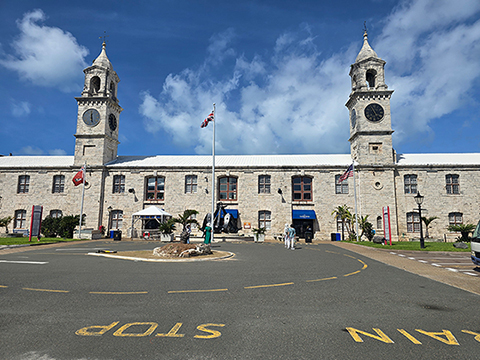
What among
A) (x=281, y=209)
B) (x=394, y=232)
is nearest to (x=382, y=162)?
(x=394, y=232)

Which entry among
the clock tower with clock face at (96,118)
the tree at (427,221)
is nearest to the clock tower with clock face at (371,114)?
the tree at (427,221)

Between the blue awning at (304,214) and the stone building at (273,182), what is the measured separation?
0.11 meters

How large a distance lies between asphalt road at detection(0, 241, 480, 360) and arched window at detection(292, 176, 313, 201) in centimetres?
2286

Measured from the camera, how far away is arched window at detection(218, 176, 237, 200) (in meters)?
32.6

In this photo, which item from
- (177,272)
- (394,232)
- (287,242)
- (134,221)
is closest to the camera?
(177,272)

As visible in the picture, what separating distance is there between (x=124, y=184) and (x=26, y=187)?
11.8 m

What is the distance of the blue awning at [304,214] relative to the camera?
100 feet

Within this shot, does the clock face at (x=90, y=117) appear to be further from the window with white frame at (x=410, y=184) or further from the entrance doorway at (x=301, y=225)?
the window with white frame at (x=410, y=184)

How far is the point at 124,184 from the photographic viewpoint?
33.0 m

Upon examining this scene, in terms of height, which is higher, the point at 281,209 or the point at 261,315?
the point at 281,209

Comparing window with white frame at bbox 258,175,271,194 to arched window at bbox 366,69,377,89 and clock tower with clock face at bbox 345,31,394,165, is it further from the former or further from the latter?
arched window at bbox 366,69,377,89

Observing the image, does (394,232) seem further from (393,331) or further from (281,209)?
(393,331)

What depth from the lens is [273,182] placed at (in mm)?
32094

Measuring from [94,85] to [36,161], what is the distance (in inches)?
477
